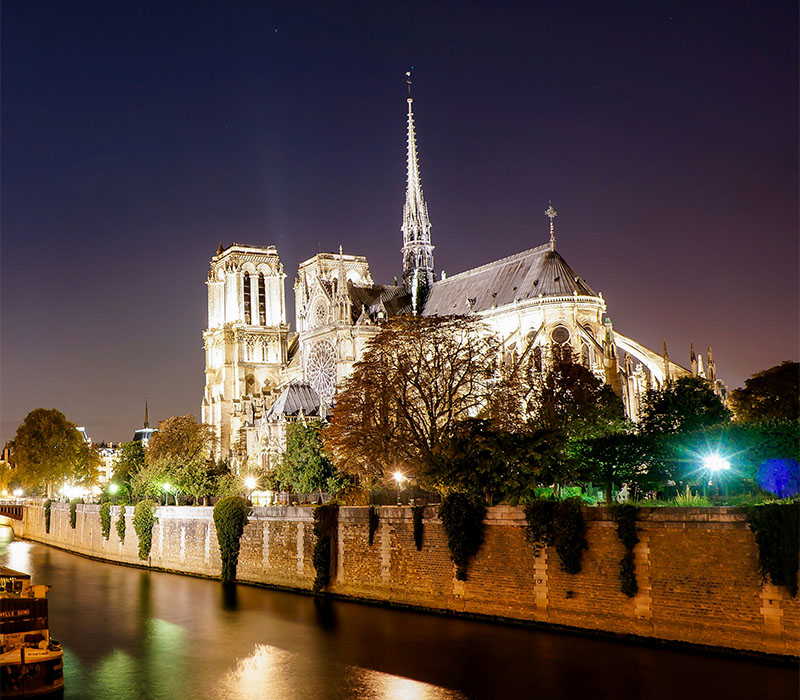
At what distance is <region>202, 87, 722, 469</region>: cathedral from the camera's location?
54.3m

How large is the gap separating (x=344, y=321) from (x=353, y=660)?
1768 inches

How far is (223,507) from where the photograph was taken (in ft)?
118

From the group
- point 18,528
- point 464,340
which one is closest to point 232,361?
point 18,528

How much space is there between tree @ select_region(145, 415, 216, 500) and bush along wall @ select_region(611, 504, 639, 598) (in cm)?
3337

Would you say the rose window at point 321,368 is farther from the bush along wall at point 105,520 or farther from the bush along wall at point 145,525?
the bush along wall at point 145,525

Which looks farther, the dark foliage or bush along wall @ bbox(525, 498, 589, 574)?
the dark foliage

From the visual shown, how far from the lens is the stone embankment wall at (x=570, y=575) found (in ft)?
62.3

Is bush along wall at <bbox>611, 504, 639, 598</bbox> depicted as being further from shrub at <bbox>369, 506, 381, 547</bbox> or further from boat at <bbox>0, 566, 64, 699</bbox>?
boat at <bbox>0, 566, 64, 699</bbox>

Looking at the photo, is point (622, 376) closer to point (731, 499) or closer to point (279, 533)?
point (279, 533)

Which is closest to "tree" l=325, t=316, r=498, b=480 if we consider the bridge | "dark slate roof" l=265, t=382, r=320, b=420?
"dark slate roof" l=265, t=382, r=320, b=420

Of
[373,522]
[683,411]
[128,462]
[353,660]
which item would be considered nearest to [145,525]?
[373,522]

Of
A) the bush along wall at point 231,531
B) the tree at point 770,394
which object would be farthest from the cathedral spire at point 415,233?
the bush along wall at point 231,531

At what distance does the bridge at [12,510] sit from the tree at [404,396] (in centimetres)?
4396

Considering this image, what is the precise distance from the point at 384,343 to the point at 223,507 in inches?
384
